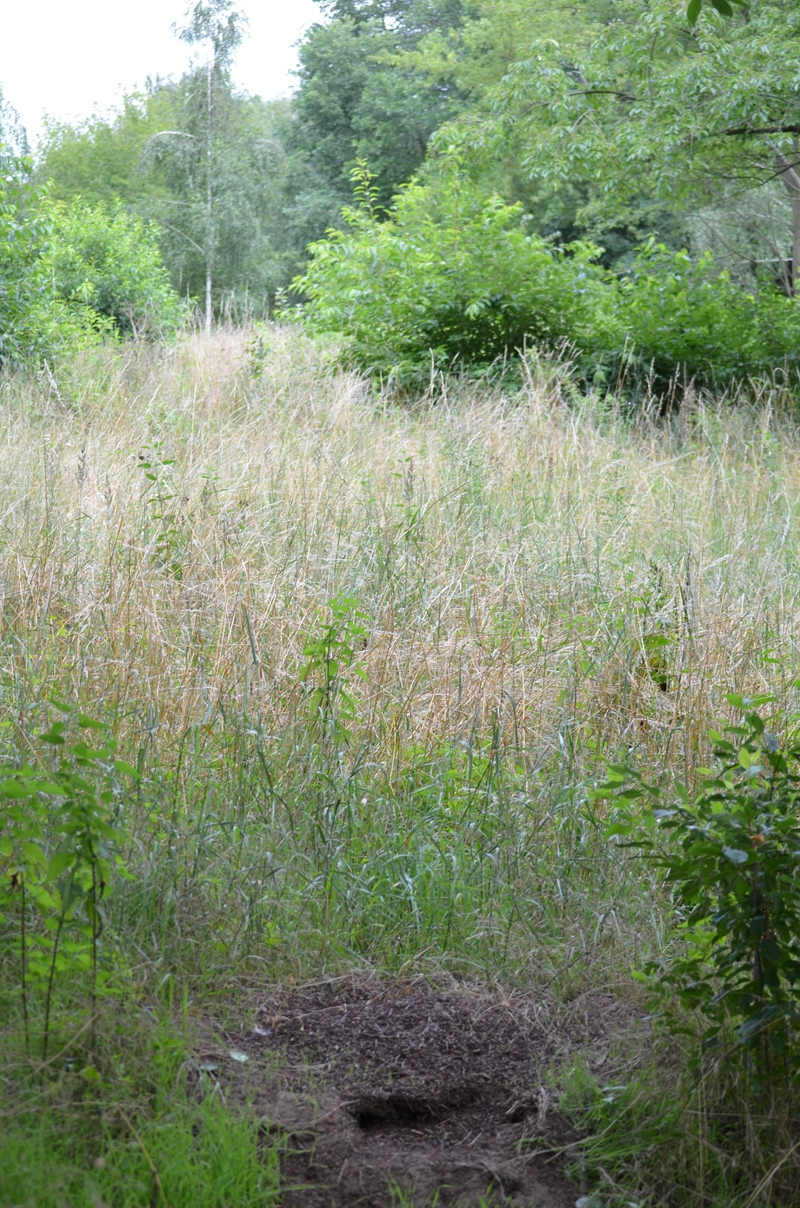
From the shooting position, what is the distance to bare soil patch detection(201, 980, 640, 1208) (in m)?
1.81

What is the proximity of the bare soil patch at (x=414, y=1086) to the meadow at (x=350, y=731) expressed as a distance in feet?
0.22

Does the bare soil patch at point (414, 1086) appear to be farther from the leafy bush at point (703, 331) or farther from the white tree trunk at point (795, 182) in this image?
the white tree trunk at point (795, 182)

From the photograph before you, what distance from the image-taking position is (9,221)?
7785mm

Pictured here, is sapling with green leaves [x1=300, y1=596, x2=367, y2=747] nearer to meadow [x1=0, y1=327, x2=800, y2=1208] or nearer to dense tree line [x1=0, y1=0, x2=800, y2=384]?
meadow [x1=0, y1=327, x2=800, y2=1208]

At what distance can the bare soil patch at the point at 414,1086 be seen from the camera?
71.2 inches

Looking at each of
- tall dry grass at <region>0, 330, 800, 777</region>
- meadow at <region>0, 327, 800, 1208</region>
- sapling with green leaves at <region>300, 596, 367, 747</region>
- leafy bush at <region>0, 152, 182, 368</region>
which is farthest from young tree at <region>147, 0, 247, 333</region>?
sapling with green leaves at <region>300, 596, 367, 747</region>

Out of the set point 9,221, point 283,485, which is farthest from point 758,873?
point 9,221

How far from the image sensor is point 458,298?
954 centimetres

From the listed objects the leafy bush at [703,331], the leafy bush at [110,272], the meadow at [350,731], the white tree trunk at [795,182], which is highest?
the white tree trunk at [795,182]

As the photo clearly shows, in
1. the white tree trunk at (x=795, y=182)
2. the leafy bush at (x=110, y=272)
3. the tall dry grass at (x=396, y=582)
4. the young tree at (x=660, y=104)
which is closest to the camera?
the tall dry grass at (x=396, y=582)

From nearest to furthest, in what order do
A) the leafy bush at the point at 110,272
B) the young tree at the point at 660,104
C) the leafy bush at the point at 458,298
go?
the leafy bush at the point at 458,298 < the young tree at the point at 660,104 < the leafy bush at the point at 110,272

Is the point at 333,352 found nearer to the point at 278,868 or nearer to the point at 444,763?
the point at 444,763

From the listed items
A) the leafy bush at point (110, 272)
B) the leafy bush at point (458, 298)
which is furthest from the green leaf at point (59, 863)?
the leafy bush at point (110, 272)

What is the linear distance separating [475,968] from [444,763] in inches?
32.2
